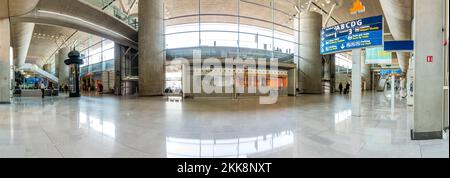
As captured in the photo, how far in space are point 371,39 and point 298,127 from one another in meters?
4.59

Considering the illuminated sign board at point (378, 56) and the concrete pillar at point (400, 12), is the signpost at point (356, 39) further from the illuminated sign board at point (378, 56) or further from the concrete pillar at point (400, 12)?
the illuminated sign board at point (378, 56)

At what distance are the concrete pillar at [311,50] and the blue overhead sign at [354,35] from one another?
17.4m

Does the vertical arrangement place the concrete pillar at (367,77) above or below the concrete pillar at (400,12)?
below

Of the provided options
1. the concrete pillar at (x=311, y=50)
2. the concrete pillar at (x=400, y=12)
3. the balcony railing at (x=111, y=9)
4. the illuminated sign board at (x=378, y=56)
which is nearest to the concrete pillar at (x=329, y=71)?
the concrete pillar at (x=311, y=50)

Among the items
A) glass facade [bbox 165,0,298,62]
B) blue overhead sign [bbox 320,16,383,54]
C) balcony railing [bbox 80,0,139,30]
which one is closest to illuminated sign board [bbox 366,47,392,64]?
blue overhead sign [bbox 320,16,383,54]

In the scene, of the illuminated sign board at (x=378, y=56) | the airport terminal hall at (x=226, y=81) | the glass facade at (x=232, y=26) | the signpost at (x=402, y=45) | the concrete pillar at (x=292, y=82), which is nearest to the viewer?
the airport terminal hall at (x=226, y=81)

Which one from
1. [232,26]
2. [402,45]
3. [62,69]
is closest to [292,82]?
[232,26]

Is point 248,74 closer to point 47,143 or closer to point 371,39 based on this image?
point 371,39

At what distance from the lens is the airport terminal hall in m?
4.13

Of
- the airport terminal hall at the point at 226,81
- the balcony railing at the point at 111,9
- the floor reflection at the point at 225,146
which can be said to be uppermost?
the balcony railing at the point at 111,9

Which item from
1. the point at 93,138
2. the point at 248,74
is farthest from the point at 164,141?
the point at 248,74

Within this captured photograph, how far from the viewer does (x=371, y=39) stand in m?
7.52

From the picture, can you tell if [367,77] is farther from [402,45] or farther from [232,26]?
[402,45]

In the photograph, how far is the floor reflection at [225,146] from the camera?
3.49m
